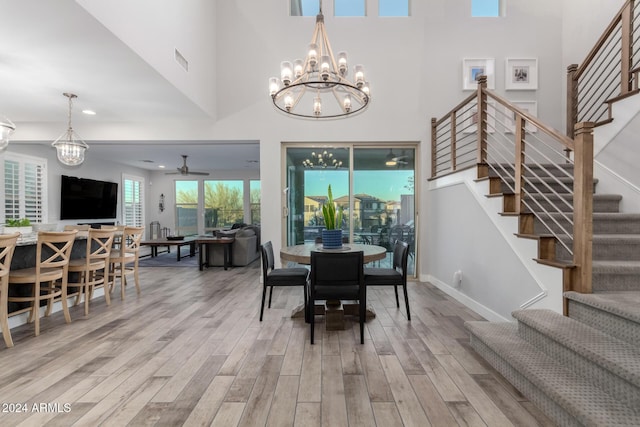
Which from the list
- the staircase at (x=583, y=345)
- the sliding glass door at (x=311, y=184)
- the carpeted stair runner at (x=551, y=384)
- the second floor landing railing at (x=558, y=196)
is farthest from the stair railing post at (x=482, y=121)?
the sliding glass door at (x=311, y=184)

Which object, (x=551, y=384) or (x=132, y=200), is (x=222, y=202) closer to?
(x=132, y=200)

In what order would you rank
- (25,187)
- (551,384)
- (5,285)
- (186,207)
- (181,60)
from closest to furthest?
(551,384), (5,285), (181,60), (25,187), (186,207)

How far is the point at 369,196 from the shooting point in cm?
505

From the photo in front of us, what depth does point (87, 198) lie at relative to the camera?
7.43 metres

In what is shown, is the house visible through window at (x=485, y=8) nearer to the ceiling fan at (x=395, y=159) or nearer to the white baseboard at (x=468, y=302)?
the ceiling fan at (x=395, y=159)

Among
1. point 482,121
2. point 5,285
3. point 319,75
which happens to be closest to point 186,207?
point 5,285

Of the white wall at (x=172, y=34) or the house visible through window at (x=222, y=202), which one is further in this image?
the house visible through window at (x=222, y=202)

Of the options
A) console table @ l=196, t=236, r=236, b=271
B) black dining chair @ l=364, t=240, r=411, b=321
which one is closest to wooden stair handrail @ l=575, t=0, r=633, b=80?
black dining chair @ l=364, t=240, r=411, b=321

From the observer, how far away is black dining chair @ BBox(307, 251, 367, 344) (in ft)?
8.44

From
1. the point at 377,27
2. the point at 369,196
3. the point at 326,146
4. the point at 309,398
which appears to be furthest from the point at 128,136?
the point at 309,398

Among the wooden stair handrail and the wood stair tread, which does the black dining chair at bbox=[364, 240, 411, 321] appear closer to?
the wood stair tread

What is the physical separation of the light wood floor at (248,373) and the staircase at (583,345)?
0.51 feet

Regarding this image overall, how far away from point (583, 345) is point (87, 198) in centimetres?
919

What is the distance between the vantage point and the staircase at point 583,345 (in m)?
1.48
